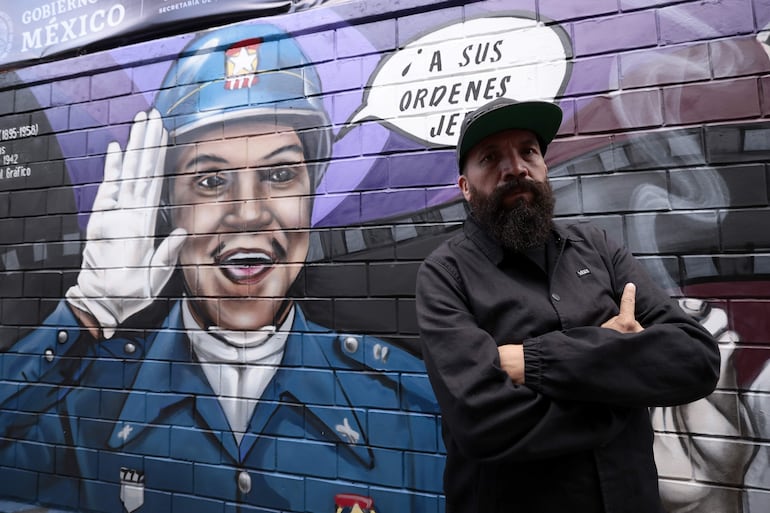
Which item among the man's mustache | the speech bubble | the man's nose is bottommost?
the man's mustache

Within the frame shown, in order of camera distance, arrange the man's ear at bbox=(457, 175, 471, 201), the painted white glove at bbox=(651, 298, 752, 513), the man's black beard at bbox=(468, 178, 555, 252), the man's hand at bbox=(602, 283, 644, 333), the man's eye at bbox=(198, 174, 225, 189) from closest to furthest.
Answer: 1. the man's hand at bbox=(602, 283, 644, 333)
2. the man's black beard at bbox=(468, 178, 555, 252)
3. the man's ear at bbox=(457, 175, 471, 201)
4. the painted white glove at bbox=(651, 298, 752, 513)
5. the man's eye at bbox=(198, 174, 225, 189)

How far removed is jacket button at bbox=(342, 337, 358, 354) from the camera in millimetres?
2432

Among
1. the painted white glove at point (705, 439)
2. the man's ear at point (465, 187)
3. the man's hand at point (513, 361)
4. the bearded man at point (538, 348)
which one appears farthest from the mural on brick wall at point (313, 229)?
the man's hand at point (513, 361)

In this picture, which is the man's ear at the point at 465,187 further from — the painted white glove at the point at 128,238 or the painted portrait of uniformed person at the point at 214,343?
the painted white glove at the point at 128,238

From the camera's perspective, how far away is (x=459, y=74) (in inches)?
93.0

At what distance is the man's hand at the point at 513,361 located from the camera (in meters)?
1.20

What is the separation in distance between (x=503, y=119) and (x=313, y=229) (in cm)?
139

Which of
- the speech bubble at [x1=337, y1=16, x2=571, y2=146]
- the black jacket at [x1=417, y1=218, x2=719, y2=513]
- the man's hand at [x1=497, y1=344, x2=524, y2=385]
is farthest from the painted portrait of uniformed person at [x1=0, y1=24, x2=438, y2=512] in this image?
the man's hand at [x1=497, y1=344, x2=524, y2=385]

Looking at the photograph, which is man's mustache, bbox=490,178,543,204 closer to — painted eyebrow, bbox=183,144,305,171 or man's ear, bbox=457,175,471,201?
man's ear, bbox=457,175,471,201

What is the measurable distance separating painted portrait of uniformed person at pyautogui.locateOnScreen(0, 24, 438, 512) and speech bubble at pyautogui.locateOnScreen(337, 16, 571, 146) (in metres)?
0.41

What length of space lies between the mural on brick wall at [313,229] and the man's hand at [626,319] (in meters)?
0.94

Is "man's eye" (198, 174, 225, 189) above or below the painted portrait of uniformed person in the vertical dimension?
above

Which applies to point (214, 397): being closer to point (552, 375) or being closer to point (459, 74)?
point (552, 375)

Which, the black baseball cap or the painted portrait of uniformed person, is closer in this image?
the black baseball cap
